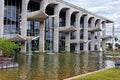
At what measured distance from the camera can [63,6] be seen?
7300 cm

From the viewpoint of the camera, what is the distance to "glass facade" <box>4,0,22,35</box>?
55844mm

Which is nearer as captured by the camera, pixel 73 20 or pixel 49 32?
pixel 49 32

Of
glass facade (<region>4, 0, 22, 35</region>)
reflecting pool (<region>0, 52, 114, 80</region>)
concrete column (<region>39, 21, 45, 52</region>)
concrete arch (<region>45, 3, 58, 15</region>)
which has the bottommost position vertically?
reflecting pool (<region>0, 52, 114, 80</region>)

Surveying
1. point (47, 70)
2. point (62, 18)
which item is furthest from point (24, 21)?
point (47, 70)

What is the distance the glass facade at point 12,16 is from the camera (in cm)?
5584

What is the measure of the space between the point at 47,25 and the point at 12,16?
1534cm

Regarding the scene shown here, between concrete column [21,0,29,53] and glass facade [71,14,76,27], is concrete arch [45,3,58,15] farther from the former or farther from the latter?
concrete column [21,0,29,53]

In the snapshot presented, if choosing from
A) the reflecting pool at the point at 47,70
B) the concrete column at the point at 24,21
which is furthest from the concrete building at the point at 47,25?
the reflecting pool at the point at 47,70

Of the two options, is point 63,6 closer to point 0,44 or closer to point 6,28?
point 6,28

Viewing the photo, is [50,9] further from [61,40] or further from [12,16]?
[12,16]

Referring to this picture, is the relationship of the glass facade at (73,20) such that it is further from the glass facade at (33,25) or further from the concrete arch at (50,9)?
the glass facade at (33,25)

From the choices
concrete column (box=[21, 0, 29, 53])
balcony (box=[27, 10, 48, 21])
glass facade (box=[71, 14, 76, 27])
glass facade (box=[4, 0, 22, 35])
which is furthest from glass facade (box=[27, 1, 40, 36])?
glass facade (box=[71, 14, 76, 27])

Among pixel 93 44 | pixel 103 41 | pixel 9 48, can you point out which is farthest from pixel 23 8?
pixel 103 41

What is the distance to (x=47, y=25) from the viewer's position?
71.3 meters
